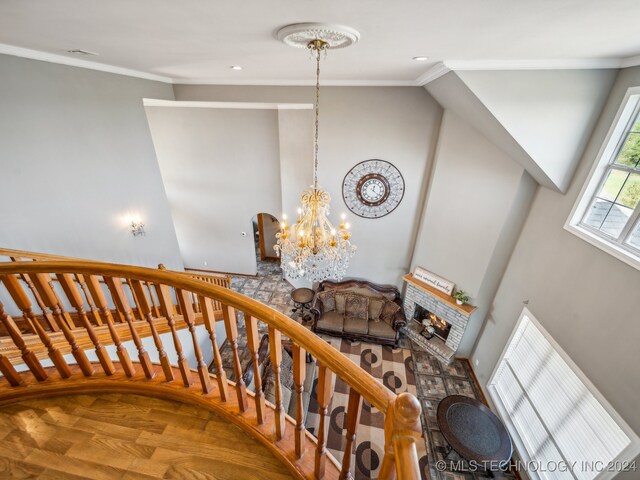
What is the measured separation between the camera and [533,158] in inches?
131

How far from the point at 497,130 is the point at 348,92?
2616mm

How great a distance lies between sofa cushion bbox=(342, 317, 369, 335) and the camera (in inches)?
220

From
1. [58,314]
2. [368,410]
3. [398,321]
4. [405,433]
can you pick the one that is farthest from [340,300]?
[405,433]

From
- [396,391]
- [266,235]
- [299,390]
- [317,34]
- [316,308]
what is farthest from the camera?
[266,235]

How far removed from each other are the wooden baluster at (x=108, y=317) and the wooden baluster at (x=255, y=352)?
84 centimetres

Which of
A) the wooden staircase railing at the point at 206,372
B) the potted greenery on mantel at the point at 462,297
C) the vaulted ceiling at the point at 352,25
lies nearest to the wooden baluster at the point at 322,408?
the wooden staircase railing at the point at 206,372

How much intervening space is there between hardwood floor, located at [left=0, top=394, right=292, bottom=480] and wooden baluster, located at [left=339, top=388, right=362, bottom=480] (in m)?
0.37

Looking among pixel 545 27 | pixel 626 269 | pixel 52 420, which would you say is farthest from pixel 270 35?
pixel 626 269

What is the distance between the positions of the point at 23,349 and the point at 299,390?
1675 millimetres

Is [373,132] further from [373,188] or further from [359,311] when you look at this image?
[359,311]

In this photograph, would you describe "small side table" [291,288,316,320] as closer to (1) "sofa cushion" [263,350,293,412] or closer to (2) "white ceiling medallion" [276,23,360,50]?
(1) "sofa cushion" [263,350,293,412]

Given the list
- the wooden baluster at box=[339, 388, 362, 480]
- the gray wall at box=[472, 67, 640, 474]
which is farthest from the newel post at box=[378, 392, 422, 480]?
the gray wall at box=[472, 67, 640, 474]

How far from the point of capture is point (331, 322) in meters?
5.75

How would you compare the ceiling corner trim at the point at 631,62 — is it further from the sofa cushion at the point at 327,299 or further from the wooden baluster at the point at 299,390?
the sofa cushion at the point at 327,299
